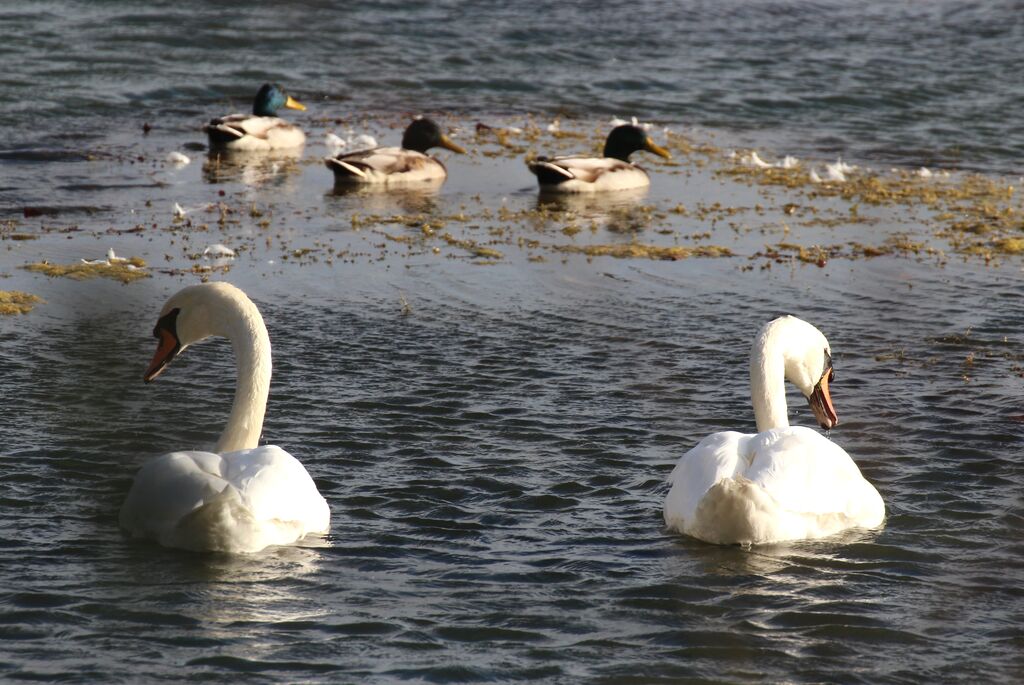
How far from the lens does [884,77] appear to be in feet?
86.7

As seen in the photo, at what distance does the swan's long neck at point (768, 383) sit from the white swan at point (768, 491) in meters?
0.44

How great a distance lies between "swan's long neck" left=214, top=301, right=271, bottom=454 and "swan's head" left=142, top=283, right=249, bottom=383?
5cm

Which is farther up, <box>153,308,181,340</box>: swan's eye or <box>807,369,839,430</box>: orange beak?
<box>153,308,181,340</box>: swan's eye

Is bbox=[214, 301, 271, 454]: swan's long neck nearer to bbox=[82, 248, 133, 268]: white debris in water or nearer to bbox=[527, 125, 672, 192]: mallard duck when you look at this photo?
bbox=[82, 248, 133, 268]: white debris in water

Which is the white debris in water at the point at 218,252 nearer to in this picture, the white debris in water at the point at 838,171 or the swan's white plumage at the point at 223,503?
the swan's white plumage at the point at 223,503

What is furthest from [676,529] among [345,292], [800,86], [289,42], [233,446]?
[289,42]

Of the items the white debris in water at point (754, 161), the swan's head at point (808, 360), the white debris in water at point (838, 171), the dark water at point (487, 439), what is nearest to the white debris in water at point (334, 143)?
the dark water at point (487, 439)

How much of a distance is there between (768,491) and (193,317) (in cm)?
310

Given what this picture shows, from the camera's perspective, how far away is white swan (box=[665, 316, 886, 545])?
7.21 m

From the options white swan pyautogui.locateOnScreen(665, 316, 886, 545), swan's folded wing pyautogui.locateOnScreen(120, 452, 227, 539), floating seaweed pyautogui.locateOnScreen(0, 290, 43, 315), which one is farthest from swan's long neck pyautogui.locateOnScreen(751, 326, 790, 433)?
floating seaweed pyautogui.locateOnScreen(0, 290, 43, 315)

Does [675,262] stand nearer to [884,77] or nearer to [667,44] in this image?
[884,77]

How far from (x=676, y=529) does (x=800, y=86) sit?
63.6 feet

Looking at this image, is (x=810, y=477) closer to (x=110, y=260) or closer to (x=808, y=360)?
(x=808, y=360)

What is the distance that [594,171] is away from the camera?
18422 millimetres
